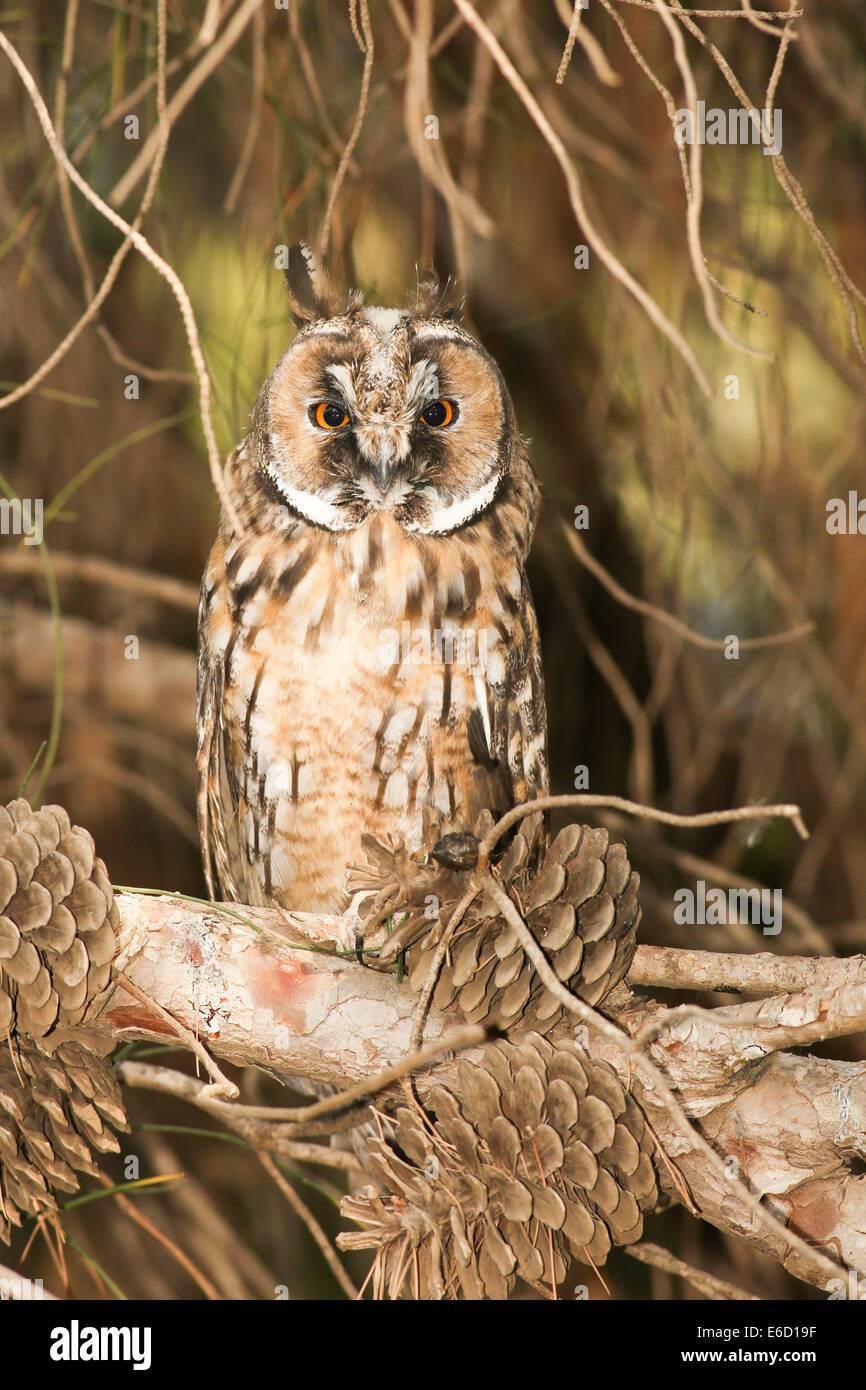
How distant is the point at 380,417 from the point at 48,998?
61cm

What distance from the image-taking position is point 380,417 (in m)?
1.05

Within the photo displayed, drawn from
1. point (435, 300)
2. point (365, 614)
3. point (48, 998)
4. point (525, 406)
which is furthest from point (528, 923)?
point (525, 406)

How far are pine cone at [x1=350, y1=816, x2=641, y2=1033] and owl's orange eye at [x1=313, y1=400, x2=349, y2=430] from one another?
0.48 m

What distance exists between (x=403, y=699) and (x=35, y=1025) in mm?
503

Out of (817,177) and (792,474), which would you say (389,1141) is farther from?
(817,177)

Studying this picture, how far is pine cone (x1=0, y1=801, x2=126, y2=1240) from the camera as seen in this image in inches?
29.0

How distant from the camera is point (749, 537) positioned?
4.08 ft

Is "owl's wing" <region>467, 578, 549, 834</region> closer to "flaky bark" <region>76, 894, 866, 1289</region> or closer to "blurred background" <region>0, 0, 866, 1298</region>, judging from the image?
"blurred background" <region>0, 0, 866, 1298</region>

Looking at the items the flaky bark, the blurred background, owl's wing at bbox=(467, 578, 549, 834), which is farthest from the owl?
the flaky bark

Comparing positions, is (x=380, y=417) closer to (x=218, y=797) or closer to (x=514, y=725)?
(x=514, y=725)

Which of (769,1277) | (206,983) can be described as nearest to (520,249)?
(206,983)

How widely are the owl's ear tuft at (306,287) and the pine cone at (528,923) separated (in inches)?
24.0

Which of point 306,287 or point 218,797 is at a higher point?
point 306,287

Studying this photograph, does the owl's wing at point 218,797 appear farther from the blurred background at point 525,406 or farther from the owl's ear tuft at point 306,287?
the owl's ear tuft at point 306,287
